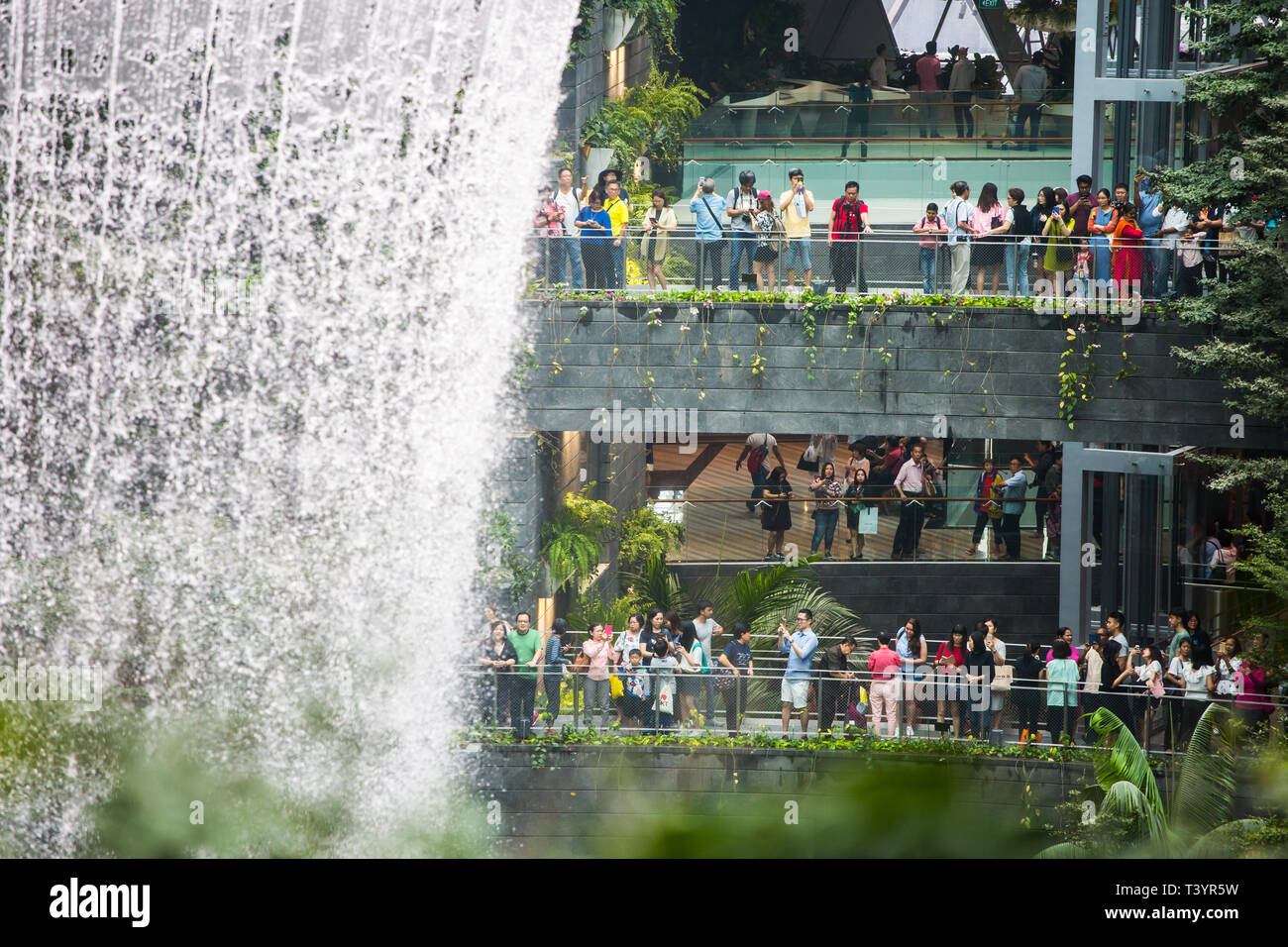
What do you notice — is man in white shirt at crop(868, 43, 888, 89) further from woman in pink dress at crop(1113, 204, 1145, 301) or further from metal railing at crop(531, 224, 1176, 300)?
woman in pink dress at crop(1113, 204, 1145, 301)

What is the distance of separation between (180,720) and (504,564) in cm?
461

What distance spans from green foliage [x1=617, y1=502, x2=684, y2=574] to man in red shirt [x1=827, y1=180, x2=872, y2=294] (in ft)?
20.2

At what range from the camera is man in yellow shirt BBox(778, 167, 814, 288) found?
19.9 meters

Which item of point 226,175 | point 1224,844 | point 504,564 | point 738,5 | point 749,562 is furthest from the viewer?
point 738,5

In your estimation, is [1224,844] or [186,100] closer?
[1224,844]

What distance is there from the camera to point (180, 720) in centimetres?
1762

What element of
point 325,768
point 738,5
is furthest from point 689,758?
point 738,5

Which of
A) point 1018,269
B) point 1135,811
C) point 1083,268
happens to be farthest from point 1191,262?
point 1135,811

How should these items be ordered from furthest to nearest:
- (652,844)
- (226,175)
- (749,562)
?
(749,562)
(226,175)
(652,844)

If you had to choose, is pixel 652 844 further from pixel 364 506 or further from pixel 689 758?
pixel 364 506

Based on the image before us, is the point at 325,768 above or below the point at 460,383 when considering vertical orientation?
below

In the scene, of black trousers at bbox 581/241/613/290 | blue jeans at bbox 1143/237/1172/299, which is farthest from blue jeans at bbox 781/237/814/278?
blue jeans at bbox 1143/237/1172/299

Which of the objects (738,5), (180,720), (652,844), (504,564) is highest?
(738,5)

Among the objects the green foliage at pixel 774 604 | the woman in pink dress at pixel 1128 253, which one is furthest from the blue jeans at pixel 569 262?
the woman in pink dress at pixel 1128 253
